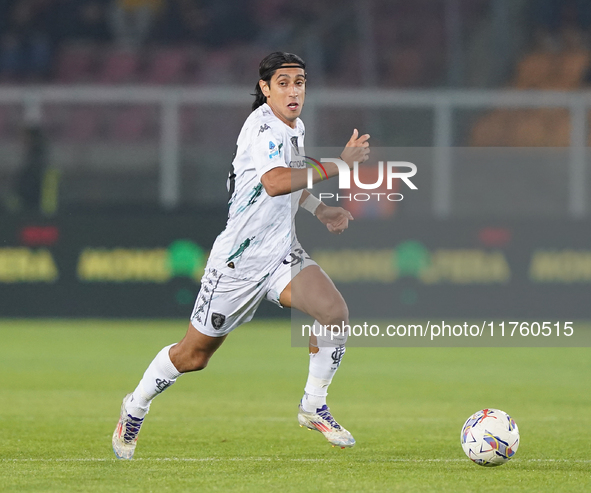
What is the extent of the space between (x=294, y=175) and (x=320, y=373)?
1254 mm

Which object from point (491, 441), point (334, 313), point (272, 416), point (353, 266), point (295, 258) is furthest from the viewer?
point (353, 266)

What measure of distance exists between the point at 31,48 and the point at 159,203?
6.88 meters

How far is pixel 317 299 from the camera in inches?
239

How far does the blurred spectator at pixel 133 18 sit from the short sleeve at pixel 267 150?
1491cm

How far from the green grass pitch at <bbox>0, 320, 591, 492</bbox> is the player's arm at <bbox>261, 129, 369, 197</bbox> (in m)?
1.38

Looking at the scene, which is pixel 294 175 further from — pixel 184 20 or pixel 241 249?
pixel 184 20

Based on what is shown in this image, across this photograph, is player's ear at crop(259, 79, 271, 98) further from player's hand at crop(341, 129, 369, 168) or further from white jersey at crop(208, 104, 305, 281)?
player's hand at crop(341, 129, 369, 168)

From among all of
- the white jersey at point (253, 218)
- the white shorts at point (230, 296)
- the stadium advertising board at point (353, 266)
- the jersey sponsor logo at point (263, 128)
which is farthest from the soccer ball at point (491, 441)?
the stadium advertising board at point (353, 266)

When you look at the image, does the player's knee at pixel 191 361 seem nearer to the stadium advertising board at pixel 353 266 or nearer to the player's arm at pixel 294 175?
the player's arm at pixel 294 175

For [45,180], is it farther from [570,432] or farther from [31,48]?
[570,432]

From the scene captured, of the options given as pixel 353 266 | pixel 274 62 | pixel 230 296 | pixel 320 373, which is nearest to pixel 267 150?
pixel 274 62

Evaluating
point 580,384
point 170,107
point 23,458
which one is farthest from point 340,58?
point 23,458

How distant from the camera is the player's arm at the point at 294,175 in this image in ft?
18.7

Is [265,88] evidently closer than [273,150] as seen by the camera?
No
